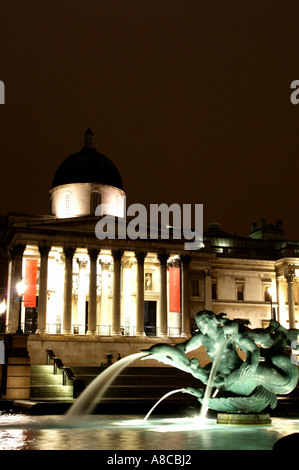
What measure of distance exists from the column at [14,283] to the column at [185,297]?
1261 centimetres

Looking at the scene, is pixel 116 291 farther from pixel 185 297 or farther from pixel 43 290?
pixel 185 297

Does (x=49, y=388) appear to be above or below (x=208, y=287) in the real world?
below

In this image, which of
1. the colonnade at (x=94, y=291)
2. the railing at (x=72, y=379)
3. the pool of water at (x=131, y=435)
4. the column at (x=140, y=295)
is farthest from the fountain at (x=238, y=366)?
the column at (x=140, y=295)

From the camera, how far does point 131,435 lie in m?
13.9

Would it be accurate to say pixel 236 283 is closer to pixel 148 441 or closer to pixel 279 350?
pixel 279 350

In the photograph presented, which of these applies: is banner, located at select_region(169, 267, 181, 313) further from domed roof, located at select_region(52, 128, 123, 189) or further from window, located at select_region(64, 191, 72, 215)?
window, located at select_region(64, 191, 72, 215)

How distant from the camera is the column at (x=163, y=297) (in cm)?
4991

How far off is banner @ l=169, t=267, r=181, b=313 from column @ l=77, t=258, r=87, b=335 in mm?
6799

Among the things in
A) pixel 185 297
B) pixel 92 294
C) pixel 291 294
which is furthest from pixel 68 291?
pixel 291 294

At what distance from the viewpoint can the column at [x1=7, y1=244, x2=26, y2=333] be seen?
4653cm

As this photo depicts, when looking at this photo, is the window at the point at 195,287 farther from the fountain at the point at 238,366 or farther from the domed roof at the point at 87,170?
the fountain at the point at 238,366

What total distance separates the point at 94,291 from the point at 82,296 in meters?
3.11

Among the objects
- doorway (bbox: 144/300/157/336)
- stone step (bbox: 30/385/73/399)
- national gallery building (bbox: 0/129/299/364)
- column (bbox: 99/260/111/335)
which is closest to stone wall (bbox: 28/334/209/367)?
national gallery building (bbox: 0/129/299/364)

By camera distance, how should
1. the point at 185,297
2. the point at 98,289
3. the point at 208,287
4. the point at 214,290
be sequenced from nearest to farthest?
the point at 185,297, the point at 98,289, the point at 208,287, the point at 214,290
